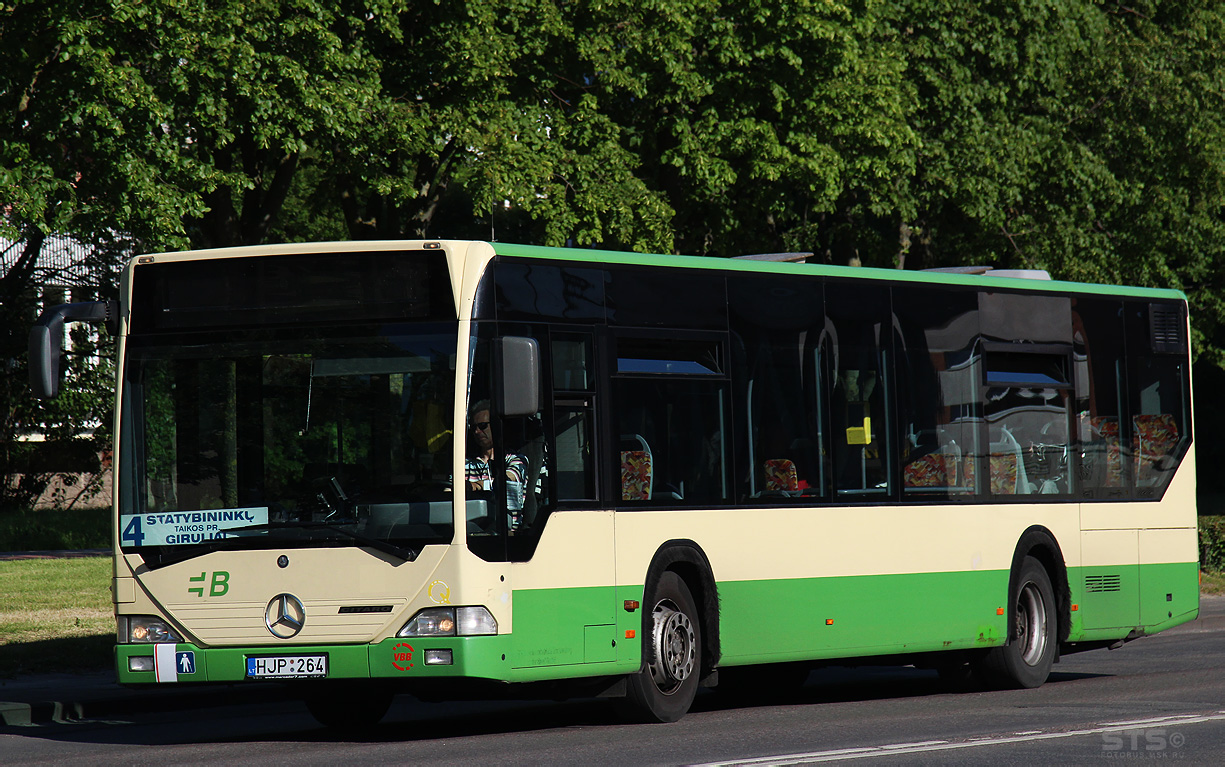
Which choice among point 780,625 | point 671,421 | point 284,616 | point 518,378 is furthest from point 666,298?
point 284,616

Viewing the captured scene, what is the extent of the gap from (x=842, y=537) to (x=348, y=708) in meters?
3.56

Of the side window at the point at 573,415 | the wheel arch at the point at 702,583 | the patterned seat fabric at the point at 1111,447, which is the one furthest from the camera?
the patterned seat fabric at the point at 1111,447

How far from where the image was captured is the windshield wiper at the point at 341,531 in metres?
9.43

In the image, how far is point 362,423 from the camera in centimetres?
952

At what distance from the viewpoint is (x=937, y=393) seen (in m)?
12.9

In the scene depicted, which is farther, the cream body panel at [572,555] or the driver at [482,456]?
the cream body panel at [572,555]

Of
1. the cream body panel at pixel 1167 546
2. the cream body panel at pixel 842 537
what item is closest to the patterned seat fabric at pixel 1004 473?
the cream body panel at pixel 842 537

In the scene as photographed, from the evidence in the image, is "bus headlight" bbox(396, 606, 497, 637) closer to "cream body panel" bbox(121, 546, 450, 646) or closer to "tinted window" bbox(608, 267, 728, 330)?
"cream body panel" bbox(121, 546, 450, 646)

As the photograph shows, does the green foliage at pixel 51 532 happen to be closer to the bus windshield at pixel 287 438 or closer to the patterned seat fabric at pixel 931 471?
the patterned seat fabric at pixel 931 471

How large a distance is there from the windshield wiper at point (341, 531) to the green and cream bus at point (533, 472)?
2 cm

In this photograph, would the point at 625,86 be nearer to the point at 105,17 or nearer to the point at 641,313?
the point at 105,17

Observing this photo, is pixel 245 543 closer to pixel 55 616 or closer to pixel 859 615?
pixel 859 615

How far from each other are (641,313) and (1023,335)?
4.37 m

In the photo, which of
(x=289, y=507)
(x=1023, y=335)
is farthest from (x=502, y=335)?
(x=1023, y=335)
